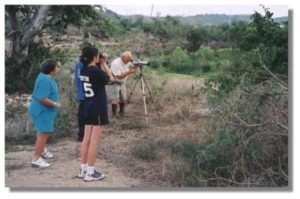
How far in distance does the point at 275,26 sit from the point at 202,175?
1341 mm

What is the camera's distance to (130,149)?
580 cm

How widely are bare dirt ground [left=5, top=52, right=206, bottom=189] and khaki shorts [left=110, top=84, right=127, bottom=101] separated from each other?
0.10 m

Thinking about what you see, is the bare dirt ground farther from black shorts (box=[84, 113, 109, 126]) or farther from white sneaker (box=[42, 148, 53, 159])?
black shorts (box=[84, 113, 109, 126])

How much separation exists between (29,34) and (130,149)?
5.17 feet

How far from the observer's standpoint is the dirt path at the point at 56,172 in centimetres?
529

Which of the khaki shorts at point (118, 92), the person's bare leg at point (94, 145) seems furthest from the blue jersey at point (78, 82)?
the person's bare leg at point (94, 145)

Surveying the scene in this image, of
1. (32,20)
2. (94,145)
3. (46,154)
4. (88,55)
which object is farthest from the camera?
(32,20)

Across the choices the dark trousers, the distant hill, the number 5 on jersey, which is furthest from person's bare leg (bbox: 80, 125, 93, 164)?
the distant hill

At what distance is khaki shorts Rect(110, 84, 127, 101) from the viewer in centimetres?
605

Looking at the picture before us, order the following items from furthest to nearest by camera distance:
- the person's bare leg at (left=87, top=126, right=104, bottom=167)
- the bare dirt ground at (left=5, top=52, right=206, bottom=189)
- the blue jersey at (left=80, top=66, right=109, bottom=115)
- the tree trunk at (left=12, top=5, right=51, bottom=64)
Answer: the tree trunk at (left=12, top=5, right=51, bottom=64) → the bare dirt ground at (left=5, top=52, right=206, bottom=189) → the person's bare leg at (left=87, top=126, right=104, bottom=167) → the blue jersey at (left=80, top=66, right=109, bottom=115)

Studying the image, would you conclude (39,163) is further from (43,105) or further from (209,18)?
(209,18)

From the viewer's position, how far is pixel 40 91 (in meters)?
5.49

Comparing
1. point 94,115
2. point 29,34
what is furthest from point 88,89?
point 29,34

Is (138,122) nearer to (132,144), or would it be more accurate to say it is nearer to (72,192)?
(132,144)
